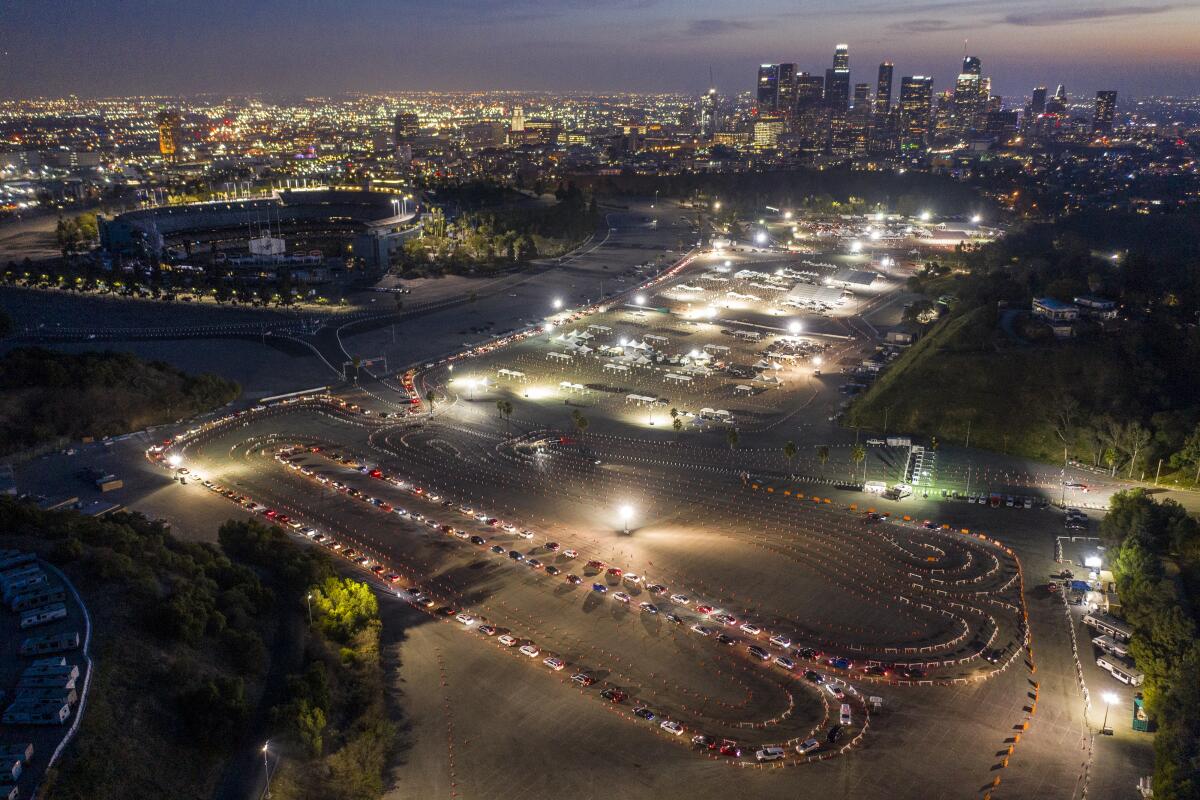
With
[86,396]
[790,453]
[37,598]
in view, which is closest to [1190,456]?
[790,453]

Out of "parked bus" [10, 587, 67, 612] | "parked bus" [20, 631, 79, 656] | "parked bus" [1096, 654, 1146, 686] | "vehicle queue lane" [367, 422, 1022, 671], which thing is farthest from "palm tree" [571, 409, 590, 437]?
"parked bus" [20, 631, 79, 656]

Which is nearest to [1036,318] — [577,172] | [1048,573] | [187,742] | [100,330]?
[1048,573]

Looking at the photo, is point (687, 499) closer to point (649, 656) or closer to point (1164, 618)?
point (649, 656)

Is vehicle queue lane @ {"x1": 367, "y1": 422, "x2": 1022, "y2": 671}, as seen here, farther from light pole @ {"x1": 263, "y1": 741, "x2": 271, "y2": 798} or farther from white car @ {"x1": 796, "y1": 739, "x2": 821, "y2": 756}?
light pole @ {"x1": 263, "y1": 741, "x2": 271, "y2": 798}

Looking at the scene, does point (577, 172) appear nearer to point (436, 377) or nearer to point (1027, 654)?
point (436, 377)

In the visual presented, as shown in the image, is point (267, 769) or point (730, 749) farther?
point (730, 749)

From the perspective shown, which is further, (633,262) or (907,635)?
(633,262)
